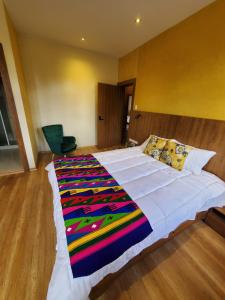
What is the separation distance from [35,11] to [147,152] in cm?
287

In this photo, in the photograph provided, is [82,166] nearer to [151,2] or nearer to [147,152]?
[147,152]

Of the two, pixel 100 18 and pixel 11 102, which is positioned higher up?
pixel 100 18

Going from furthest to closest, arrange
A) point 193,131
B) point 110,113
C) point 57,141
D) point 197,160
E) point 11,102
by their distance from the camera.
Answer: point 110,113, point 57,141, point 11,102, point 193,131, point 197,160

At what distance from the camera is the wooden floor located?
105 cm

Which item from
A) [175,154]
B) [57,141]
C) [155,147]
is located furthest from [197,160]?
[57,141]

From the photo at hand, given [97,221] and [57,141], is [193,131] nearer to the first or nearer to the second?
[97,221]

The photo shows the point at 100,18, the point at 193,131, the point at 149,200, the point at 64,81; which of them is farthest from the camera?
the point at 64,81

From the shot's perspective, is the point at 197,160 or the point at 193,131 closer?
the point at 197,160

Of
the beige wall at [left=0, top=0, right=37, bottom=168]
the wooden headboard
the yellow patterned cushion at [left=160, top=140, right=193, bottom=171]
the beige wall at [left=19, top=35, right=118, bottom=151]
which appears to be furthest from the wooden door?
the yellow patterned cushion at [left=160, top=140, right=193, bottom=171]

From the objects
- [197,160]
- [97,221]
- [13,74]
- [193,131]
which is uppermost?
[13,74]

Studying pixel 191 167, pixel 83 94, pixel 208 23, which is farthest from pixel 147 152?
pixel 83 94

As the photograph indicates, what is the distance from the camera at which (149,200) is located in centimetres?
118

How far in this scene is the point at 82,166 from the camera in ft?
5.72

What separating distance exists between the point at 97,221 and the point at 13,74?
104 inches
